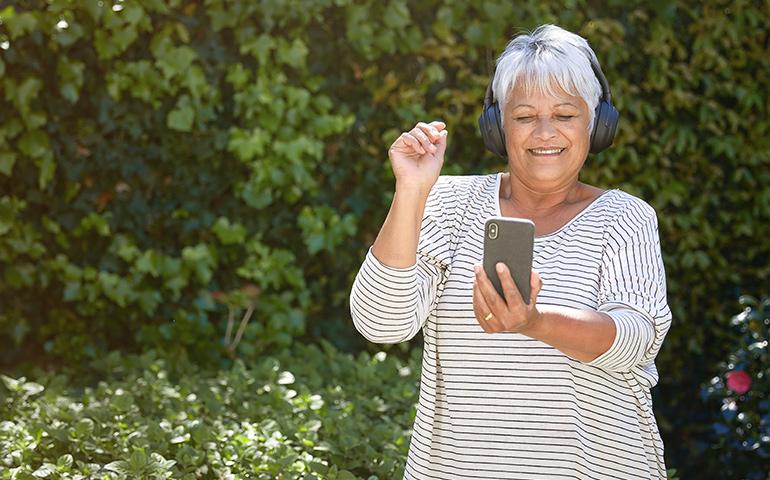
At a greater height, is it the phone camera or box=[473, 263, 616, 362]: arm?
the phone camera

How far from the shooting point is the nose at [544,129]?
2291 mm

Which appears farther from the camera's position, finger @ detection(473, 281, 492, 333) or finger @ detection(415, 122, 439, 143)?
finger @ detection(415, 122, 439, 143)

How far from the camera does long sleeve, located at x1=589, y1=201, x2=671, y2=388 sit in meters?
2.09

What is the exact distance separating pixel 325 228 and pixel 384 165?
0.37 meters

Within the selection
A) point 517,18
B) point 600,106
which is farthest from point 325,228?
point 600,106

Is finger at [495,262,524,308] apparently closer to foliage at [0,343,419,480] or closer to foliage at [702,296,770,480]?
foliage at [0,343,419,480]

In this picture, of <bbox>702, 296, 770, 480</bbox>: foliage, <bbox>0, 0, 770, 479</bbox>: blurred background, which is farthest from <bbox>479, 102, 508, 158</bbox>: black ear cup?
<bbox>702, 296, 770, 480</bbox>: foliage

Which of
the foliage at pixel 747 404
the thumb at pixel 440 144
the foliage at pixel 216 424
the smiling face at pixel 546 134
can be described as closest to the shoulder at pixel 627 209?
the smiling face at pixel 546 134

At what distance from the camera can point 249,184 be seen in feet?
15.3

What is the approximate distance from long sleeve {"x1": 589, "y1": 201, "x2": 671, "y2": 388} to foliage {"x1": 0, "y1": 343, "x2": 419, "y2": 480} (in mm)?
948

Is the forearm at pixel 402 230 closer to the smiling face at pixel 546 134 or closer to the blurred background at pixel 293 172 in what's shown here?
the smiling face at pixel 546 134

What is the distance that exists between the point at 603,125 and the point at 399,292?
2.01 feet

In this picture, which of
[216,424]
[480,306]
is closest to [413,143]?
[480,306]

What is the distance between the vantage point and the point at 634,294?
217cm
